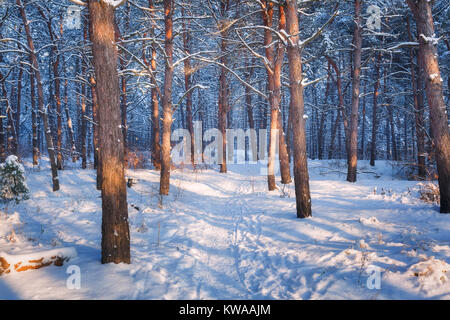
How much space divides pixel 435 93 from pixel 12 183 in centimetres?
1139

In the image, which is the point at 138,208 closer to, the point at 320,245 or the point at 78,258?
the point at 78,258

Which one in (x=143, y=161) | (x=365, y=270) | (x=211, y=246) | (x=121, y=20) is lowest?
(x=211, y=246)

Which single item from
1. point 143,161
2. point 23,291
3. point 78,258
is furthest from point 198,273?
point 143,161

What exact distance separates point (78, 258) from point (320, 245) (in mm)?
4277

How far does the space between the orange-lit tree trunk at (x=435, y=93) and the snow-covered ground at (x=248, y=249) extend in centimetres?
115

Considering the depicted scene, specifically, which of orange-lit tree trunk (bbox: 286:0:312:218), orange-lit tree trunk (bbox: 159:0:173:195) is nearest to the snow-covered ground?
orange-lit tree trunk (bbox: 286:0:312:218)

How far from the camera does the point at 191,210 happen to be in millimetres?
7988

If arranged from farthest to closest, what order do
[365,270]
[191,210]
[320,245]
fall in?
1. [191,210]
2. [320,245]
3. [365,270]

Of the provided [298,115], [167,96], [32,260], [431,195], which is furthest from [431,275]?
[167,96]

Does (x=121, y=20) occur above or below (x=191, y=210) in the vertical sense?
above

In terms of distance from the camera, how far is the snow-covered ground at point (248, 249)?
3.05 m

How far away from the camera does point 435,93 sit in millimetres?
5641

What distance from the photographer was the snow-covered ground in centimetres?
305

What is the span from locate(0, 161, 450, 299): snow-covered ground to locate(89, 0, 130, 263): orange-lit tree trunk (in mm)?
388
